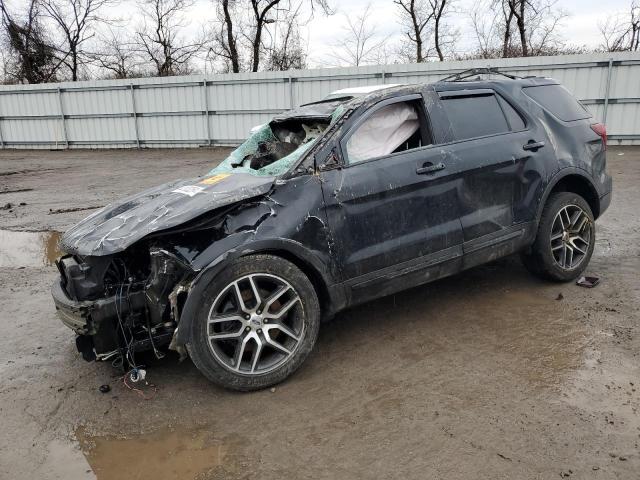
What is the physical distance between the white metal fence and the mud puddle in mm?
14265

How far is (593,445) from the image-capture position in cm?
255

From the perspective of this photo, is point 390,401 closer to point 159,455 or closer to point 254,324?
point 254,324

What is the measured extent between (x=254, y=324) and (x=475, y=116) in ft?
7.92

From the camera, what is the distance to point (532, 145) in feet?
14.0

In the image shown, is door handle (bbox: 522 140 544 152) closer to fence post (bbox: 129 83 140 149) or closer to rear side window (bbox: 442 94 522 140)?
rear side window (bbox: 442 94 522 140)

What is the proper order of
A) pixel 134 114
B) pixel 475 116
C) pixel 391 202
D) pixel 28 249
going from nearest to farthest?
pixel 391 202, pixel 475 116, pixel 28 249, pixel 134 114

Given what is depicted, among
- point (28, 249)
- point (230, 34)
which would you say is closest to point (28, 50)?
point (230, 34)

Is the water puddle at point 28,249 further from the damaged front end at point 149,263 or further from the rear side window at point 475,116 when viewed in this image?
the rear side window at point 475,116

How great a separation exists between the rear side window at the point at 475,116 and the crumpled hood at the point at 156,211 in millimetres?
1607

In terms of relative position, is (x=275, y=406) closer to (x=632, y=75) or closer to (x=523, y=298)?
(x=523, y=298)

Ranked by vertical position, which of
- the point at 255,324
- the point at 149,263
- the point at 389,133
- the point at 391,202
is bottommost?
the point at 255,324

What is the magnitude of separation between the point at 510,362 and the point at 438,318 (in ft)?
2.64

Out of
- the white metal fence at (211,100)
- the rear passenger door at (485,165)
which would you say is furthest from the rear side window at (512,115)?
the white metal fence at (211,100)

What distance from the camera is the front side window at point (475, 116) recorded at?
4.01 m
